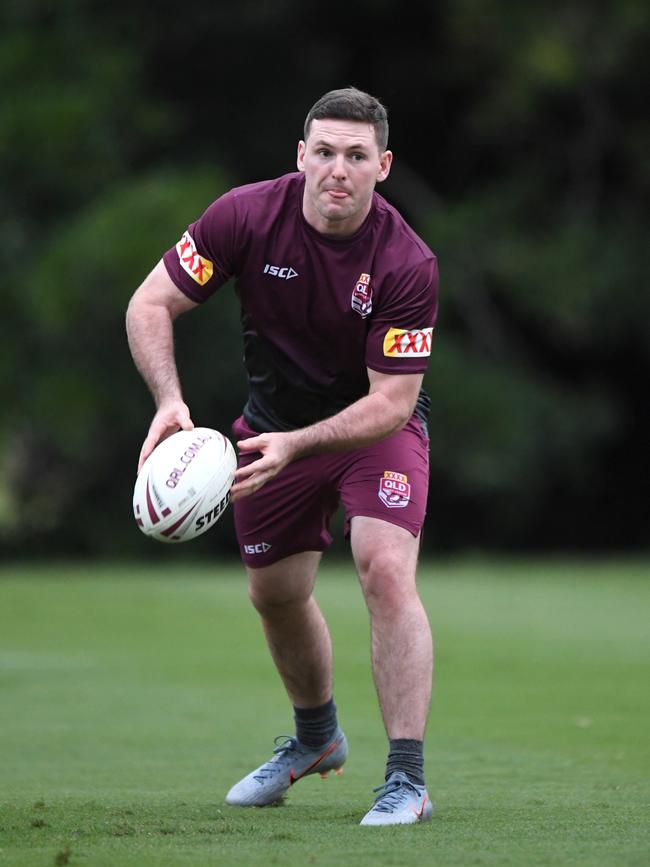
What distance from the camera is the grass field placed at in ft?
16.9

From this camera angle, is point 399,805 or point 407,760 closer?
point 399,805

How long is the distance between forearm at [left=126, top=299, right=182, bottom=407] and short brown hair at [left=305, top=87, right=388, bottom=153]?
963 millimetres

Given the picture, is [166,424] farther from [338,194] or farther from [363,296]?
[338,194]

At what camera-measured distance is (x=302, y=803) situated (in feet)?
21.6

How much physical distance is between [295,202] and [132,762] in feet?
9.27

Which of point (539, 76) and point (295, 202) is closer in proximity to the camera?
point (295, 202)

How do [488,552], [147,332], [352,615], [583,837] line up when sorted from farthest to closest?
[488,552], [352,615], [147,332], [583,837]

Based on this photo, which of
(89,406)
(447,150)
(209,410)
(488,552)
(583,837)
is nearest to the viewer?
(583,837)

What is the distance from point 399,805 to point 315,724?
1333mm

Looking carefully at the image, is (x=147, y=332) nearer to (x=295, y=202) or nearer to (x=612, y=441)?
(x=295, y=202)

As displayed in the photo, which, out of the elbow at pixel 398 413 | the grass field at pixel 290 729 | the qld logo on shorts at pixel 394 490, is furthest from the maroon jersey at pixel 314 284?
the grass field at pixel 290 729

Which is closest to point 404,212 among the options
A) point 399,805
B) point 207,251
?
point 207,251

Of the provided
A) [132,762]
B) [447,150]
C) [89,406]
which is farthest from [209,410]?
[132,762]

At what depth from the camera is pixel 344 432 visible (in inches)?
235
